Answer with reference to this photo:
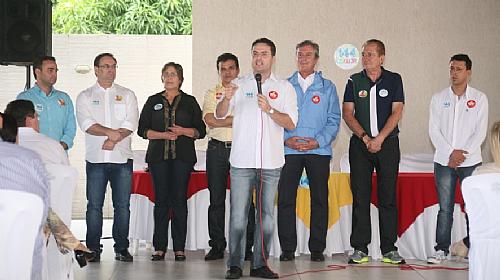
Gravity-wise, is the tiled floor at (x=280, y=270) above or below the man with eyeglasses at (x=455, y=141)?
below

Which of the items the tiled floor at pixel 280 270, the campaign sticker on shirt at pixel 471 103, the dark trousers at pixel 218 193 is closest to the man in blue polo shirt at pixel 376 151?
the tiled floor at pixel 280 270

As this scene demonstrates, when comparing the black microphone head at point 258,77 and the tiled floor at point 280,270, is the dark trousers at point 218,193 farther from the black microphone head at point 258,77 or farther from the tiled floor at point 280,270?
the black microphone head at point 258,77

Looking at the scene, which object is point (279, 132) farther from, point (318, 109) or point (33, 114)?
point (33, 114)

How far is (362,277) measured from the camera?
247 inches

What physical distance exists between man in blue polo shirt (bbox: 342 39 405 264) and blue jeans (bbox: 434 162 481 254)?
39 cm

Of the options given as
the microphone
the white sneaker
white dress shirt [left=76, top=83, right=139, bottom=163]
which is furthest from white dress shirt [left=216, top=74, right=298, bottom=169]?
the white sneaker

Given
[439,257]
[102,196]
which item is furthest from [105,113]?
[439,257]

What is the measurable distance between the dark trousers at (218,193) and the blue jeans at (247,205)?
1011 millimetres

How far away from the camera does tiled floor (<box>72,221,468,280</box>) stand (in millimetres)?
6273

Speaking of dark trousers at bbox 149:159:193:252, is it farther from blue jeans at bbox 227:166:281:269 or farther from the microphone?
the microphone

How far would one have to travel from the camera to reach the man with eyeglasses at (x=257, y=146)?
19.4 feet

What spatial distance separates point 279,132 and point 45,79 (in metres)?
2.10

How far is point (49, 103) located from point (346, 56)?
11.7 ft

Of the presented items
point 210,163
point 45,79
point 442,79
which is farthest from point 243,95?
point 442,79
